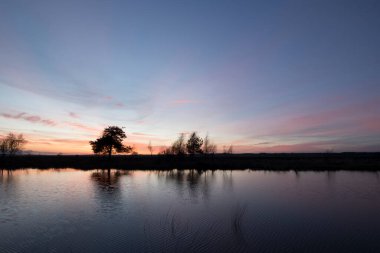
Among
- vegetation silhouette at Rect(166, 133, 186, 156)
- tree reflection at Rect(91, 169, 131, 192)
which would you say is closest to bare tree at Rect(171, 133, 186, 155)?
vegetation silhouette at Rect(166, 133, 186, 156)

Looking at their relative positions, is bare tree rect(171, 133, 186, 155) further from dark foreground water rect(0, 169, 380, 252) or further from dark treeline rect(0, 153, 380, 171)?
dark foreground water rect(0, 169, 380, 252)

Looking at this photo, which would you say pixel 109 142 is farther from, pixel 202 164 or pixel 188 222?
pixel 188 222

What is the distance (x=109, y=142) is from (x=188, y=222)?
6824 cm

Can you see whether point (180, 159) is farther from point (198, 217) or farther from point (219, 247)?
point (219, 247)

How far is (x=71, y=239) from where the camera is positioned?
1367 cm

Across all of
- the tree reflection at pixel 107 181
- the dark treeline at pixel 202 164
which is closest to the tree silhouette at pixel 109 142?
the dark treeline at pixel 202 164

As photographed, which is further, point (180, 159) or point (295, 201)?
point (180, 159)

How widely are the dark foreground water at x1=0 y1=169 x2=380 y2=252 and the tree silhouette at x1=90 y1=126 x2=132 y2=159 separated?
53985 millimetres

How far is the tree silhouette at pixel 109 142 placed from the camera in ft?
267

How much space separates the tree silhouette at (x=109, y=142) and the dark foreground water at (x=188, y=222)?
5398 centimetres

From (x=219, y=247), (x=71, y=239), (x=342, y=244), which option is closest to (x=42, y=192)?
(x=71, y=239)

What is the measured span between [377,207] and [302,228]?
31.8ft

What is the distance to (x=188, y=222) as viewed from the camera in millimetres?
16969

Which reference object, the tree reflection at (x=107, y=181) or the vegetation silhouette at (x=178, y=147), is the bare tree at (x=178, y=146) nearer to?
the vegetation silhouette at (x=178, y=147)
